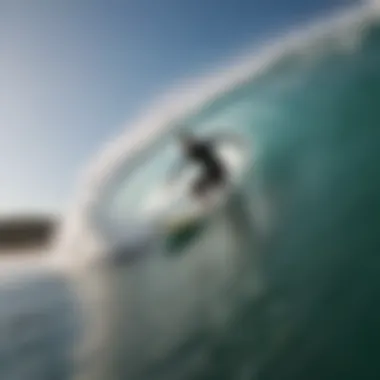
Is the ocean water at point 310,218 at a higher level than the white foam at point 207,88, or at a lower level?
lower

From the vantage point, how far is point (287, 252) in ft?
3.96

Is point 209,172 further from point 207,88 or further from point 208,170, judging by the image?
point 207,88

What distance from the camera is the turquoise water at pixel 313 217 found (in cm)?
115

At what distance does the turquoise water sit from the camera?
115 centimetres

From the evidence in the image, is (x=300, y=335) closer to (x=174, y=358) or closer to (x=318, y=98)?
(x=174, y=358)

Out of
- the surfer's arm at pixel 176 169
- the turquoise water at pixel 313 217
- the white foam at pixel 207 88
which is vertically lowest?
the turquoise water at pixel 313 217

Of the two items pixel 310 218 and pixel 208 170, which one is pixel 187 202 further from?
pixel 310 218

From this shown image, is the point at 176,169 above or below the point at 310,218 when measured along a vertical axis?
above

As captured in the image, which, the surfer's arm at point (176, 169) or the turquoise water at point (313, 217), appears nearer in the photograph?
the turquoise water at point (313, 217)

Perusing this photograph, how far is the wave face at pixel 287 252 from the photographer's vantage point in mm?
1156

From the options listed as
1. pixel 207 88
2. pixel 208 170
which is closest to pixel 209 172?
pixel 208 170

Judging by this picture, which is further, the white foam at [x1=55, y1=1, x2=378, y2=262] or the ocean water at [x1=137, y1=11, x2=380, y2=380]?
the white foam at [x1=55, y1=1, x2=378, y2=262]

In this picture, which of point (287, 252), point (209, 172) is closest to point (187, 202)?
point (209, 172)

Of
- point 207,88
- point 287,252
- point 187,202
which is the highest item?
point 207,88
